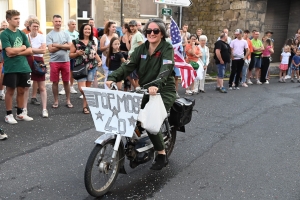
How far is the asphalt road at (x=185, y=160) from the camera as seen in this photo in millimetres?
3737

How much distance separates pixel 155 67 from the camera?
3.85 metres

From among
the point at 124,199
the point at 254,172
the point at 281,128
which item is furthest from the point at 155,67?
the point at 281,128

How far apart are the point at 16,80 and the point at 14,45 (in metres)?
0.61

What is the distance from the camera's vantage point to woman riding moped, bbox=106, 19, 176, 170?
3771mm

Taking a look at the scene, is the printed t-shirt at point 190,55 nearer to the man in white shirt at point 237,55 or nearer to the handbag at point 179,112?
the man in white shirt at point 237,55

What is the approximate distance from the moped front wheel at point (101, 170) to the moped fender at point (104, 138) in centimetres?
A: 4

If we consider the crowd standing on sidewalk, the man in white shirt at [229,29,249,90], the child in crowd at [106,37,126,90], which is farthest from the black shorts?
the man in white shirt at [229,29,249,90]

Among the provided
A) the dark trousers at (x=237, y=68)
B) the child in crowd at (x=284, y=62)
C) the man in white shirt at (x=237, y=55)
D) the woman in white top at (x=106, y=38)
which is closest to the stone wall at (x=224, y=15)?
the child in crowd at (x=284, y=62)

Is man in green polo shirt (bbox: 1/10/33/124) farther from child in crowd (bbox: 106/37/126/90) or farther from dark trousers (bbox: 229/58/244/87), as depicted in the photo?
dark trousers (bbox: 229/58/244/87)

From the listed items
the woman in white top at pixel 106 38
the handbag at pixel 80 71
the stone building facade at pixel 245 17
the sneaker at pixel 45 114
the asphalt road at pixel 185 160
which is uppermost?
the stone building facade at pixel 245 17

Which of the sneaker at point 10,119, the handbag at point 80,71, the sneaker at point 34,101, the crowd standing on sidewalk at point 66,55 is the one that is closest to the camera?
the crowd standing on sidewalk at point 66,55

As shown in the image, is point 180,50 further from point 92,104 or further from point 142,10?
point 142,10

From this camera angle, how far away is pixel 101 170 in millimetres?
3510

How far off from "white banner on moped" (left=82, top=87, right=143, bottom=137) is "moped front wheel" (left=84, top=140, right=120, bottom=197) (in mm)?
216
